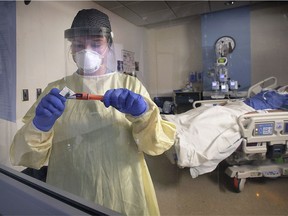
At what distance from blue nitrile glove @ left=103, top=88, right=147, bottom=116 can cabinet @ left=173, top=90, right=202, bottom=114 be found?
137 centimetres

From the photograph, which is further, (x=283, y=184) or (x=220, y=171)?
(x=220, y=171)

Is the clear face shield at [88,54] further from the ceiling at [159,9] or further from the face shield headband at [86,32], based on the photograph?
the ceiling at [159,9]

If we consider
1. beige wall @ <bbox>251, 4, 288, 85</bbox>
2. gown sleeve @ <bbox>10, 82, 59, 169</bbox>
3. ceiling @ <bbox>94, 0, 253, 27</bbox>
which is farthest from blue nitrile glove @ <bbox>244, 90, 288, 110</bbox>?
gown sleeve @ <bbox>10, 82, 59, 169</bbox>

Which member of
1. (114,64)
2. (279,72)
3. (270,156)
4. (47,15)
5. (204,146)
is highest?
(47,15)

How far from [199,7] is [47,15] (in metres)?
2.02

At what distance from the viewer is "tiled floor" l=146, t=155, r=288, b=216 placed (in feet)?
4.73

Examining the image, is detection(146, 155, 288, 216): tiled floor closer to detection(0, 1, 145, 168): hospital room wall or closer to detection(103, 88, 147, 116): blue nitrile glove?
detection(103, 88, 147, 116): blue nitrile glove

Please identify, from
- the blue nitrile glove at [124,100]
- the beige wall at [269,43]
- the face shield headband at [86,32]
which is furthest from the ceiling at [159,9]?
the blue nitrile glove at [124,100]

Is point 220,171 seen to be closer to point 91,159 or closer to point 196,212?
point 196,212

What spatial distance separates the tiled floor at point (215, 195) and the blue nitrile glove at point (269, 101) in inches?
25.1

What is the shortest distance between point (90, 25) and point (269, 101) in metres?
1.82

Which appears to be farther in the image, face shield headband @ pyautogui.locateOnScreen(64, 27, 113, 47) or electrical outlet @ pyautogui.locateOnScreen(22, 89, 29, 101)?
electrical outlet @ pyautogui.locateOnScreen(22, 89, 29, 101)

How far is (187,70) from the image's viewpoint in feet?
8.67

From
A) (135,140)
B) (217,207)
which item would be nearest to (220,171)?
(217,207)
